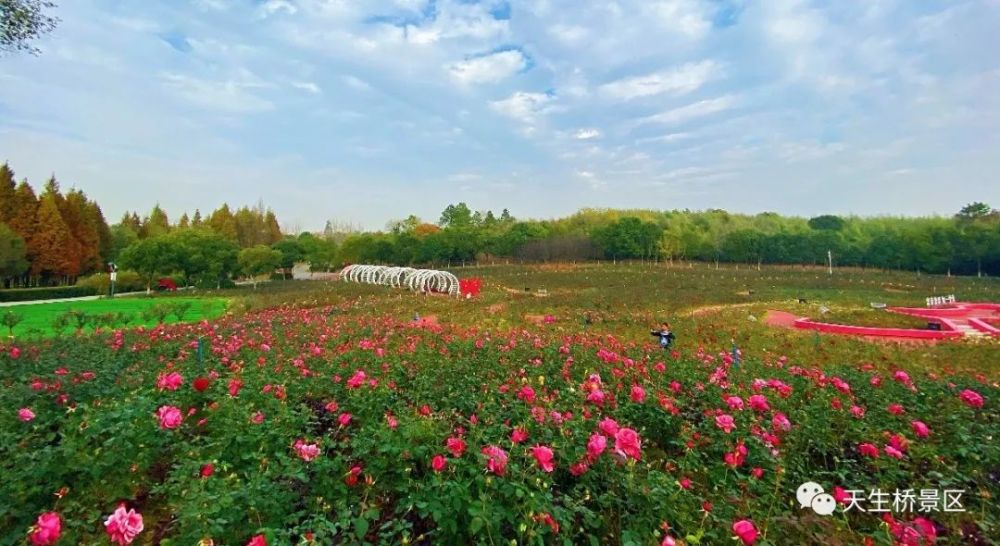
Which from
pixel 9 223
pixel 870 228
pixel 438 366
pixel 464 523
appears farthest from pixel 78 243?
pixel 870 228

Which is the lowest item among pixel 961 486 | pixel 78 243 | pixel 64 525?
pixel 961 486

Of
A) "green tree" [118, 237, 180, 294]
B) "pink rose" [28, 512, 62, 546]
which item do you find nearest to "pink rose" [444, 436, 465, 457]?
"pink rose" [28, 512, 62, 546]

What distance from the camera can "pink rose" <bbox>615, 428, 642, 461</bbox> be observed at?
2172mm

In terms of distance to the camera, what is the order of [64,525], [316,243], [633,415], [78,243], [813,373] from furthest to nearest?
[316,243], [78,243], [813,373], [633,415], [64,525]

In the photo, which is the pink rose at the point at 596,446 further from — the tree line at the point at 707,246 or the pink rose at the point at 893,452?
the tree line at the point at 707,246

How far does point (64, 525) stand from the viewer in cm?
200

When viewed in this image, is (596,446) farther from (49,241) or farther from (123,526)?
(49,241)

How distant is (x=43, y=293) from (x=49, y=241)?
6.67m

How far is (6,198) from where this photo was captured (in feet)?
112

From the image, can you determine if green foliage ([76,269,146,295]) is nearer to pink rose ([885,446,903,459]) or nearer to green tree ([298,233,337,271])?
green tree ([298,233,337,271])

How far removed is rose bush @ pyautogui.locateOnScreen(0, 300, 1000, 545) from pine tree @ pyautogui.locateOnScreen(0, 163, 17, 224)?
42481 millimetres

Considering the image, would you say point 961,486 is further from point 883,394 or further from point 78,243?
point 78,243

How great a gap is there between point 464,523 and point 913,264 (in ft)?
167

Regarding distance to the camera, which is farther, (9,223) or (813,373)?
(9,223)
